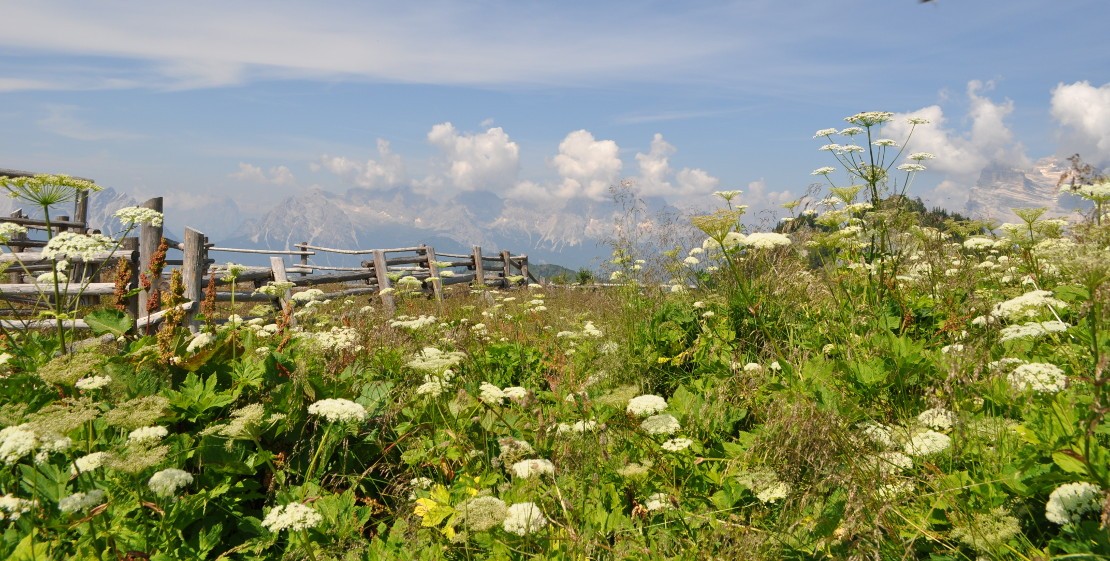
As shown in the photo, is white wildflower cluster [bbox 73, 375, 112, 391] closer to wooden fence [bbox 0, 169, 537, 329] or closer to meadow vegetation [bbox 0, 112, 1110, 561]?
meadow vegetation [bbox 0, 112, 1110, 561]

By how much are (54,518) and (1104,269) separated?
3.62 m

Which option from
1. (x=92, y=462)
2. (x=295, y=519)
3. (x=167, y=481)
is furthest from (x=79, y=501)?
(x=295, y=519)

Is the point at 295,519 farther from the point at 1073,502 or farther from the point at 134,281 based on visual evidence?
the point at 134,281

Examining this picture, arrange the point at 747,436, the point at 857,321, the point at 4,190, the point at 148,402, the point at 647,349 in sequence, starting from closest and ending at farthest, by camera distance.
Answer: the point at 148,402, the point at 747,436, the point at 4,190, the point at 857,321, the point at 647,349

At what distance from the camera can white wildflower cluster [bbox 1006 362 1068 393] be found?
2117 millimetres

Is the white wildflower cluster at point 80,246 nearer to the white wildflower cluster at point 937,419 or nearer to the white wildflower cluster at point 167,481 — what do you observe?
the white wildflower cluster at point 167,481

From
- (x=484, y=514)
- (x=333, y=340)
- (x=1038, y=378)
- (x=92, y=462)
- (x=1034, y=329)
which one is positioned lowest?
(x=484, y=514)

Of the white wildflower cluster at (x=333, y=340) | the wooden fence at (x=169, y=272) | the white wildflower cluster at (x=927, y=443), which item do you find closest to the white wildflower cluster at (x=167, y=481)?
the white wildflower cluster at (x=333, y=340)

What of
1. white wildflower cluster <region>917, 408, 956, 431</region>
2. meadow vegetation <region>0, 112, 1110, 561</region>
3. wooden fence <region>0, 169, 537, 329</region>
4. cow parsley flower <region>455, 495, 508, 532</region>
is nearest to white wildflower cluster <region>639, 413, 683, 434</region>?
meadow vegetation <region>0, 112, 1110, 561</region>

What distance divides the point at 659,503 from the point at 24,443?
225 centimetres

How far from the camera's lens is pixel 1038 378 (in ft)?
7.13

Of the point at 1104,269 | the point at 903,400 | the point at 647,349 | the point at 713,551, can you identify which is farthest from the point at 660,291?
the point at 1104,269

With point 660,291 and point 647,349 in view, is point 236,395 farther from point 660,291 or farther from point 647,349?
point 660,291

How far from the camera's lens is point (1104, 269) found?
66.3 inches
